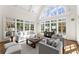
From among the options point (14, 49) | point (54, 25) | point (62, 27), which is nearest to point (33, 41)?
point (14, 49)

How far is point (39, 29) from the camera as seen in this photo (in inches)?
86.5

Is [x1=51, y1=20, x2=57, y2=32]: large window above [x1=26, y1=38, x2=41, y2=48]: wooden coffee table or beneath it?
above

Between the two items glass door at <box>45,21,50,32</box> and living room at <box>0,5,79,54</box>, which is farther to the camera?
glass door at <box>45,21,50,32</box>

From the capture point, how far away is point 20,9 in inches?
83.5

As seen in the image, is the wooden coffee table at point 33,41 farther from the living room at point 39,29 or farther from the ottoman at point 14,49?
the ottoman at point 14,49

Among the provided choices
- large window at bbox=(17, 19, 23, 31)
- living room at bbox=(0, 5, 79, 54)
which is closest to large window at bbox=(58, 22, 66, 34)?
living room at bbox=(0, 5, 79, 54)

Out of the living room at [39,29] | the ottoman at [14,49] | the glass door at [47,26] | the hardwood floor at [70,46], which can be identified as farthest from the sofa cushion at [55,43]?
the ottoman at [14,49]

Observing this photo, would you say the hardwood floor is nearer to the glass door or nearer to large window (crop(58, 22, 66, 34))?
large window (crop(58, 22, 66, 34))

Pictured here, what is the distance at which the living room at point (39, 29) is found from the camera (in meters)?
2.09

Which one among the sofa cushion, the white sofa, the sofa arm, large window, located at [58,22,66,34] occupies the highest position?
large window, located at [58,22,66,34]

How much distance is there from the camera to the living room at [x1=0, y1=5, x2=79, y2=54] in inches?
82.3

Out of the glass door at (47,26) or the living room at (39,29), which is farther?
the glass door at (47,26)
